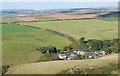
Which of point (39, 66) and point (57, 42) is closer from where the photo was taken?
point (39, 66)

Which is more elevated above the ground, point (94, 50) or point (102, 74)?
point (102, 74)

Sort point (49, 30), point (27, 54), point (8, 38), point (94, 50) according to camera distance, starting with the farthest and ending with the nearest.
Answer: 1. point (49, 30)
2. point (8, 38)
3. point (94, 50)
4. point (27, 54)

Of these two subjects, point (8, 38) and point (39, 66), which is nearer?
point (39, 66)

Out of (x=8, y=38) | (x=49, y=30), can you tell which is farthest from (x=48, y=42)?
(x=49, y=30)

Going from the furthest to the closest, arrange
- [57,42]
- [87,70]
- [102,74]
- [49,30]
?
[49,30] < [57,42] < [87,70] < [102,74]

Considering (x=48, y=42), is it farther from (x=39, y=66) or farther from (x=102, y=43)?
(x=39, y=66)

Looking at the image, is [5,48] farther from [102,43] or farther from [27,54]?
[102,43]

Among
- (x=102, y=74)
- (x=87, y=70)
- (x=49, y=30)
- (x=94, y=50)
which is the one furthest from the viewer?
(x=49, y=30)

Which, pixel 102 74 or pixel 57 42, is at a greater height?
pixel 102 74

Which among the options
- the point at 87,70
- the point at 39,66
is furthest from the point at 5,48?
the point at 87,70
